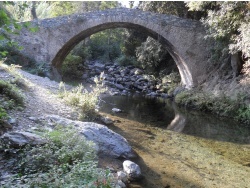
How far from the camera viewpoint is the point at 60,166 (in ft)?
9.34

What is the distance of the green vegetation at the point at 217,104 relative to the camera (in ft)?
30.5

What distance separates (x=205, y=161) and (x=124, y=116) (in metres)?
3.88

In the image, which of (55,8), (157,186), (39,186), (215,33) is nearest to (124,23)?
(215,33)

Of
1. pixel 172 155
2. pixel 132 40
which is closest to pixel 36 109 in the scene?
pixel 172 155

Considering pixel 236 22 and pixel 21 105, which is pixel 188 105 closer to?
pixel 236 22

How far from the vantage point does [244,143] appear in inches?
259

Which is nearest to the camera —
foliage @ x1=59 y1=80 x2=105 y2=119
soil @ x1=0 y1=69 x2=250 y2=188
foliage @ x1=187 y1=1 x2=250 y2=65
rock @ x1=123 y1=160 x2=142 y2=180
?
rock @ x1=123 y1=160 x2=142 y2=180

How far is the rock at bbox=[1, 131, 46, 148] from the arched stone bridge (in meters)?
10.9

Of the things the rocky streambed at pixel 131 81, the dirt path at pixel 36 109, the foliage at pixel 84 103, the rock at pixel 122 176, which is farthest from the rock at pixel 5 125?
the rocky streambed at pixel 131 81

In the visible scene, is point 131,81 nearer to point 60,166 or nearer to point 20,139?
point 20,139

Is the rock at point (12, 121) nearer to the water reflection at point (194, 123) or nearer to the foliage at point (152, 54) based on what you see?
the water reflection at point (194, 123)

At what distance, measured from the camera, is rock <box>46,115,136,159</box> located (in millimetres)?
4484

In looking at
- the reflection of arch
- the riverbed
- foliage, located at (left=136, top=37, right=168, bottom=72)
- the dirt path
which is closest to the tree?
the riverbed

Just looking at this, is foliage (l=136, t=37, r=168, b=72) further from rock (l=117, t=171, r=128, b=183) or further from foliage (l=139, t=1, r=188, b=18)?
rock (l=117, t=171, r=128, b=183)
